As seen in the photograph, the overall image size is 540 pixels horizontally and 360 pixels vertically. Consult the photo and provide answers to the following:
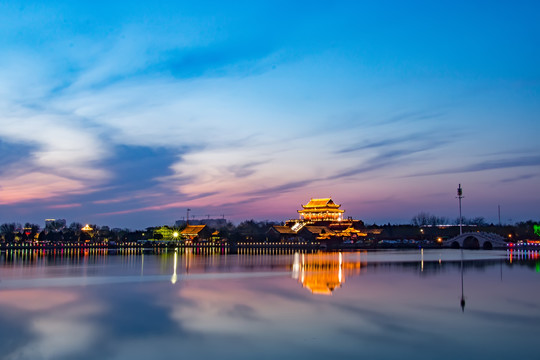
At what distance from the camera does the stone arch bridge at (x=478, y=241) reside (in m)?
110

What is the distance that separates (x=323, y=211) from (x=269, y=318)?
448 feet

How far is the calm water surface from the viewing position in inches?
643

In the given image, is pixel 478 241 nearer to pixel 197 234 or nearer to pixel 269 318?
pixel 197 234

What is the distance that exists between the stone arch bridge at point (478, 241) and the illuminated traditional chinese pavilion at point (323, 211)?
41193mm

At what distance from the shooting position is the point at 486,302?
2625 cm

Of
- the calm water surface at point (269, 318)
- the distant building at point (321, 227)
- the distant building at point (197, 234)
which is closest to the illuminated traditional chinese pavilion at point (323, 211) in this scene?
the distant building at point (321, 227)

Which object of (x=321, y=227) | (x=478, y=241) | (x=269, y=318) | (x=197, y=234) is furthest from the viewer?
(x=197, y=234)

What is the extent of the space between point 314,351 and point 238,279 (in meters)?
23.2

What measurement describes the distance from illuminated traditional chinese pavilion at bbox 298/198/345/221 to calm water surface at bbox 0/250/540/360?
391 ft

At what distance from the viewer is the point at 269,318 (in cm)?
2198

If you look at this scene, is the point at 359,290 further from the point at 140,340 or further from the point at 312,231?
the point at 312,231

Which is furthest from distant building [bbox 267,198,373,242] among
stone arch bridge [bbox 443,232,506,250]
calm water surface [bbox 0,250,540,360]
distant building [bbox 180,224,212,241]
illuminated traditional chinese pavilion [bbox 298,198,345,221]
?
calm water surface [bbox 0,250,540,360]

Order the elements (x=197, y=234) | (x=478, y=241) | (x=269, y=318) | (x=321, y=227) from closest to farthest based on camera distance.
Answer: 1. (x=269, y=318)
2. (x=478, y=241)
3. (x=321, y=227)
4. (x=197, y=234)

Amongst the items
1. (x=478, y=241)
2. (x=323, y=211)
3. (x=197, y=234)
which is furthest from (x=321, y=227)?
(x=478, y=241)
